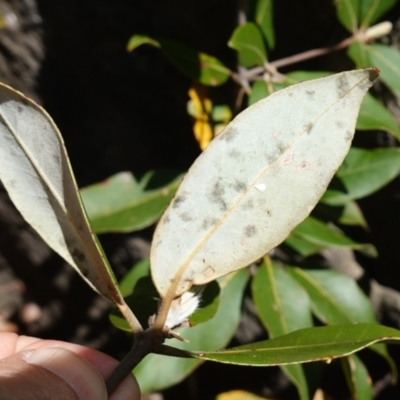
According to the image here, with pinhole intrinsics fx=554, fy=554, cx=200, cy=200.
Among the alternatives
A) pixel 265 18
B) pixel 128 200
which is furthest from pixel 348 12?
pixel 128 200

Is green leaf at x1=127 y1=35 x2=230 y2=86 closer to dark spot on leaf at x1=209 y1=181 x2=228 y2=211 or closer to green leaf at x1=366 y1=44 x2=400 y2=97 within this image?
green leaf at x1=366 y1=44 x2=400 y2=97

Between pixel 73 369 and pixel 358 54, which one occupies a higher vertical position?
pixel 358 54

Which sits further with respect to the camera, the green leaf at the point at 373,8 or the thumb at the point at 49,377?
the green leaf at the point at 373,8

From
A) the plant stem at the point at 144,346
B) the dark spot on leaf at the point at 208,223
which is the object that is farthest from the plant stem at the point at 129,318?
the dark spot on leaf at the point at 208,223

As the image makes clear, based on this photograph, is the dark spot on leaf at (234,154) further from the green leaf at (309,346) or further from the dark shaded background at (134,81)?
the dark shaded background at (134,81)

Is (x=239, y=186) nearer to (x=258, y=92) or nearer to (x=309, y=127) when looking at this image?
(x=309, y=127)

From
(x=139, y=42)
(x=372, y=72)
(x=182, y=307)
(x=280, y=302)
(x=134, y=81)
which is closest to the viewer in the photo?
(x=372, y=72)

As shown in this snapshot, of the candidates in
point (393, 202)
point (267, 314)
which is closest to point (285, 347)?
point (267, 314)
